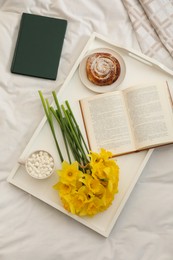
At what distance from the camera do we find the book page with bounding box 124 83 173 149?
1.10 m

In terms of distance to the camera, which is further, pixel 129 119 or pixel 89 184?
pixel 129 119

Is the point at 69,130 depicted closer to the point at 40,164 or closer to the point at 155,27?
the point at 40,164

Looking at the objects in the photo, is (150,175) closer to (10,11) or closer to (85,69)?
(85,69)

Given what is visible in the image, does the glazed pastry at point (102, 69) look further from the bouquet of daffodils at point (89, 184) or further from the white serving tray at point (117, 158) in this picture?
the bouquet of daffodils at point (89, 184)

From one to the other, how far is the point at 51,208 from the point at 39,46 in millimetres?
510

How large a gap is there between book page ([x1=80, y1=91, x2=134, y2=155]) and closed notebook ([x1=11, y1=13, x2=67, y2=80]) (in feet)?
0.52

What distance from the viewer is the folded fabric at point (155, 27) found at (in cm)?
119

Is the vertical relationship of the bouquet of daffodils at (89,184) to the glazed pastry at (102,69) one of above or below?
below

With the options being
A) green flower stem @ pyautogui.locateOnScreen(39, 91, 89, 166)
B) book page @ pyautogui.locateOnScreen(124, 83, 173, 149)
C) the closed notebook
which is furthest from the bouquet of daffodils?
the closed notebook

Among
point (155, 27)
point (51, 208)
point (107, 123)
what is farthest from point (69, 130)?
point (155, 27)

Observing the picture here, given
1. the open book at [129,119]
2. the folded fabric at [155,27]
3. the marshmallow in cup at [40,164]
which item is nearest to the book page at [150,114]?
the open book at [129,119]

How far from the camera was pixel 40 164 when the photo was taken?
3.55 ft

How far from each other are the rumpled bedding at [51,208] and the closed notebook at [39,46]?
22mm

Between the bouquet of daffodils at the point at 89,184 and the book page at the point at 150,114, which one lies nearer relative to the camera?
the bouquet of daffodils at the point at 89,184
